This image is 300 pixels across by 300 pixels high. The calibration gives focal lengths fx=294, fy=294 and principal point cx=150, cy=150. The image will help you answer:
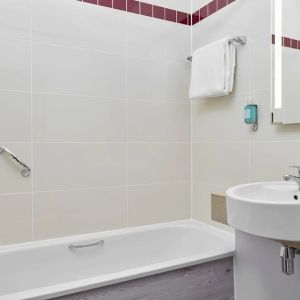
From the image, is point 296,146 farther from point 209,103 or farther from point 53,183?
point 53,183

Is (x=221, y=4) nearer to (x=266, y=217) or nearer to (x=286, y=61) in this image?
(x=286, y=61)

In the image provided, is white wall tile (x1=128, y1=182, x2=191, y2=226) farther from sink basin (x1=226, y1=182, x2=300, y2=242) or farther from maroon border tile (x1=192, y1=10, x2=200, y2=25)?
maroon border tile (x1=192, y1=10, x2=200, y2=25)

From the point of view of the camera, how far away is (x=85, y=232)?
1916 mm

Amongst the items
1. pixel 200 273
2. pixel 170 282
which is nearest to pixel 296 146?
pixel 200 273

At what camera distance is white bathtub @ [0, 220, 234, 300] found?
5.06ft

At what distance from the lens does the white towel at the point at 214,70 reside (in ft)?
5.95

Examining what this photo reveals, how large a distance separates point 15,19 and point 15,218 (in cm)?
116

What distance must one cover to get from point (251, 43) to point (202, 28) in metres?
0.53

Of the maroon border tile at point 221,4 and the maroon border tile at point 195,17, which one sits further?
the maroon border tile at point 195,17

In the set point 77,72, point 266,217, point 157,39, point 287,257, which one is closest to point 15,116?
point 77,72

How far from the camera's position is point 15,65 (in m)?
1.71

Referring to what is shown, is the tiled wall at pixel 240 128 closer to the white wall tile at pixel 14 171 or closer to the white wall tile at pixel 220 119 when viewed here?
the white wall tile at pixel 220 119

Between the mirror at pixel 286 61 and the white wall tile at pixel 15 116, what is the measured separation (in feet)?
4.62

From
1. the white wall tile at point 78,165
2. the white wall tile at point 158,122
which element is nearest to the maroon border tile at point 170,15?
the white wall tile at point 158,122
